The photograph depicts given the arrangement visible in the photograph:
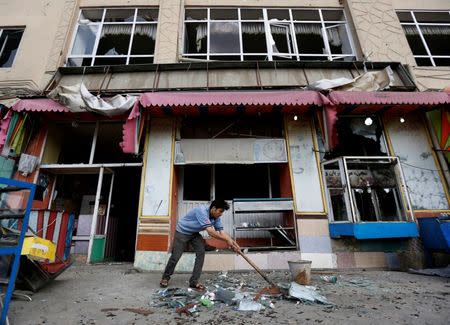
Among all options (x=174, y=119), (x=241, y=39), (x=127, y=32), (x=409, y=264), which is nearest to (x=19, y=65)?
(x=127, y=32)

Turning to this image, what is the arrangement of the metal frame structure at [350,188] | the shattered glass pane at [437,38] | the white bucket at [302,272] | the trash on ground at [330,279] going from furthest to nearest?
the shattered glass pane at [437,38], the metal frame structure at [350,188], the trash on ground at [330,279], the white bucket at [302,272]

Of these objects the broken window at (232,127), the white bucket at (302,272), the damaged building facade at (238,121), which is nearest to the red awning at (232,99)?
the damaged building facade at (238,121)

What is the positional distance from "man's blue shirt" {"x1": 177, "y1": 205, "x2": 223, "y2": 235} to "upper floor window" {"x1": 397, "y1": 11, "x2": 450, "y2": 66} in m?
8.83

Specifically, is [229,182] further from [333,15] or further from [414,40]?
[414,40]

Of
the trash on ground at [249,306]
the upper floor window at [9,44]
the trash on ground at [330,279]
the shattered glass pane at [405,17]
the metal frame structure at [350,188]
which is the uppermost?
the shattered glass pane at [405,17]

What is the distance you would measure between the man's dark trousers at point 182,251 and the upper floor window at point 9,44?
872 cm

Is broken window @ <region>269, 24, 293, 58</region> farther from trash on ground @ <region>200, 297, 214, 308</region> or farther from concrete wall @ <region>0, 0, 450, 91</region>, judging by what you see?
trash on ground @ <region>200, 297, 214, 308</region>

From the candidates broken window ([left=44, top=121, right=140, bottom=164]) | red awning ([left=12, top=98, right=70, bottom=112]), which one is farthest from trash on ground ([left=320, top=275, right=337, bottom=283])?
red awning ([left=12, top=98, right=70, bottom=112])

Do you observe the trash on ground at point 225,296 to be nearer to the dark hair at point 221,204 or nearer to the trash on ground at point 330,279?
the dark hair at point 221,204

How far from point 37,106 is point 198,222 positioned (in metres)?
5.18

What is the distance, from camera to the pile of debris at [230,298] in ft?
10.9

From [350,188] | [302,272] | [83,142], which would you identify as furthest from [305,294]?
[83,142]

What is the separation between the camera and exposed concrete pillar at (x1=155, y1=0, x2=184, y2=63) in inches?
318

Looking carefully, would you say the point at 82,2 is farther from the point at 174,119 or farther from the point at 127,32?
the point at 174,119
